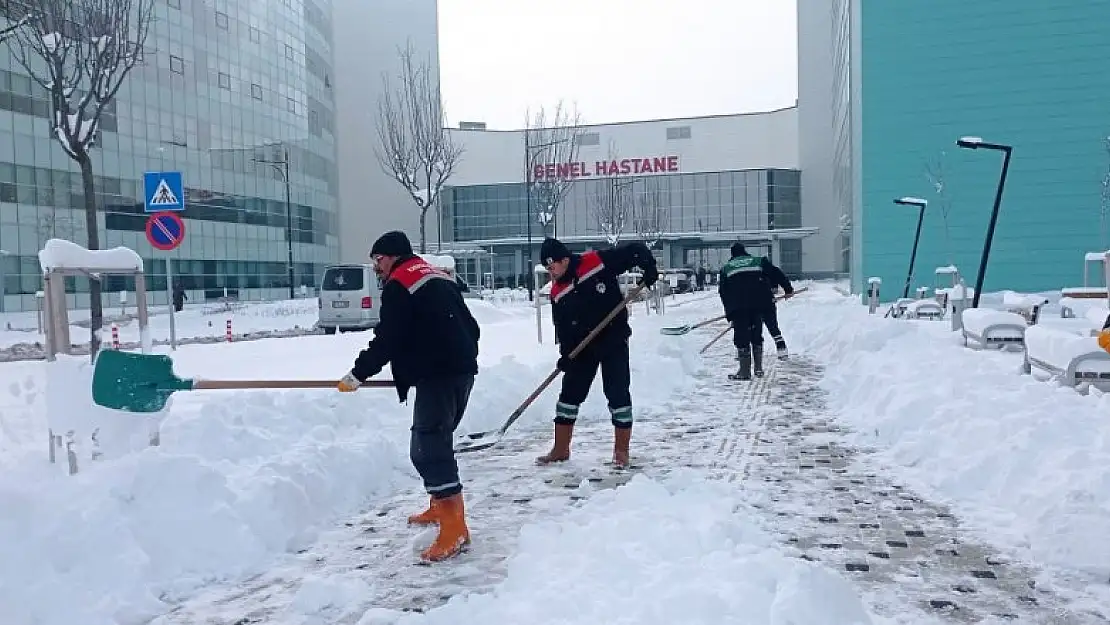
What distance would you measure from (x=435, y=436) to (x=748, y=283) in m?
7.57

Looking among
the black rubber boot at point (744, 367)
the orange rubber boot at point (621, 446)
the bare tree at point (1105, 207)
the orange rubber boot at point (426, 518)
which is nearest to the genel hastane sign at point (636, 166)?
the bare tree at point (1105, 207)

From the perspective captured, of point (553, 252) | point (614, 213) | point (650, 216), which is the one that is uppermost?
point (650, 216)

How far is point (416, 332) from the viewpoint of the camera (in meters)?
4.46

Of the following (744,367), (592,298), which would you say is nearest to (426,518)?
(592,298)

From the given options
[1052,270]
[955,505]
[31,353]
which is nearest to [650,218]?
[1052,270]

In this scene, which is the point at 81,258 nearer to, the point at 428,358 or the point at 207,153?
the point at 428,358

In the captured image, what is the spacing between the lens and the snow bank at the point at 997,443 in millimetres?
4336

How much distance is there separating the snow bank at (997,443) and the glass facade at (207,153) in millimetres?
33585

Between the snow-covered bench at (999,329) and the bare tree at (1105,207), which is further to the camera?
the bare tree at (1105,207)

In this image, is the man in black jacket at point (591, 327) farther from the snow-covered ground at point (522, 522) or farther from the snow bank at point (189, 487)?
the snow bank at point (189, 487)

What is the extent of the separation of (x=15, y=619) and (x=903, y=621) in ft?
12.0

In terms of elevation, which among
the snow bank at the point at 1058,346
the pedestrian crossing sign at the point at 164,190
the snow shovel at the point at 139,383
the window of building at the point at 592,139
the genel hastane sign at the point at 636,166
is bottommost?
the snow bank at the point at 1058,346

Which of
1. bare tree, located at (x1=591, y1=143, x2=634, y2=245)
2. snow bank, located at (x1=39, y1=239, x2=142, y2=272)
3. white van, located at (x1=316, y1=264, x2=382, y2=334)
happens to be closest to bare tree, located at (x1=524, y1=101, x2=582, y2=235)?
bare tree, located at (x1=591, y1=143, x2=634, y2=245)

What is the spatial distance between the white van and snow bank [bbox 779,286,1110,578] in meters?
12.7
